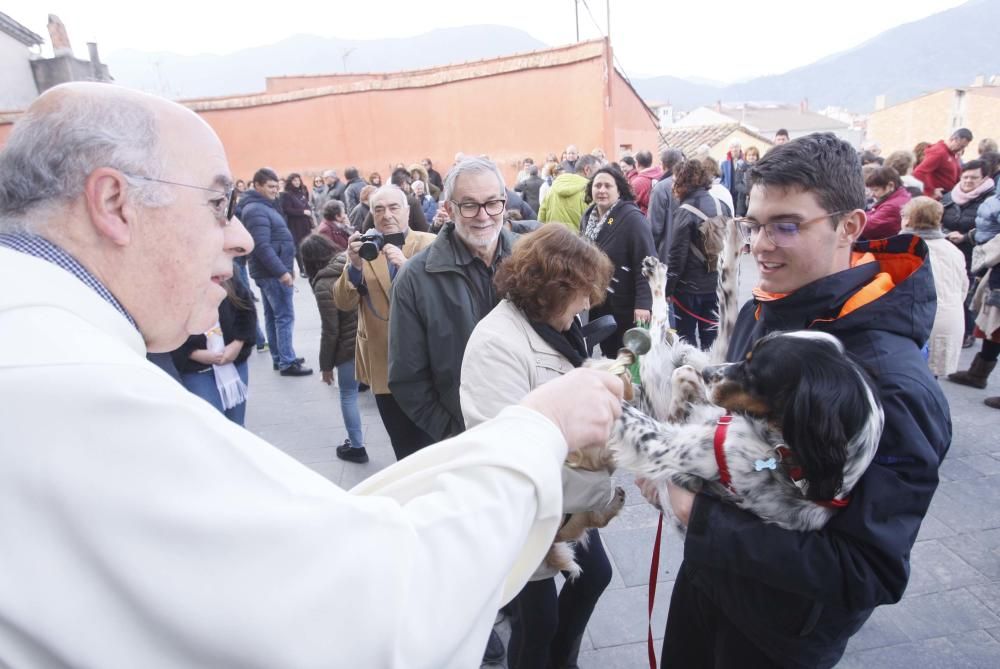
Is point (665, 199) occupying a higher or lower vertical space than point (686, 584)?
higher

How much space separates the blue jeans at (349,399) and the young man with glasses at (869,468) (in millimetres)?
3611

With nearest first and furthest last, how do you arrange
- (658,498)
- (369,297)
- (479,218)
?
(658,498), (479,218), (369,297)

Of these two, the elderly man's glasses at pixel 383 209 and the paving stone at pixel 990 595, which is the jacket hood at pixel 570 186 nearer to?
the elderly man's glasses at pixel 383 209

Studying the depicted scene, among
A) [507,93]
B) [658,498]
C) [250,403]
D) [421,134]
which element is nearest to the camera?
[658,498]

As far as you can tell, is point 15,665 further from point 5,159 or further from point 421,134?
point 421,134

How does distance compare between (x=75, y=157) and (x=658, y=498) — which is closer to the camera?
(x=75, y=157)

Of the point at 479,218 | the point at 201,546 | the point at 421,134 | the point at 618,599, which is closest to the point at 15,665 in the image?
the point at 201,546

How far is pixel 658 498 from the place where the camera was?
1.95m

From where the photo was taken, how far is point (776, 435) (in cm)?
167

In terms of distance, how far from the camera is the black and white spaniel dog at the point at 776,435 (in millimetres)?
1417

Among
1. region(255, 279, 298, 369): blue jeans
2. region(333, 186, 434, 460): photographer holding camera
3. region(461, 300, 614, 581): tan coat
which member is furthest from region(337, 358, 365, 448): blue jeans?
region(461, 300, 614, 581): tan coat

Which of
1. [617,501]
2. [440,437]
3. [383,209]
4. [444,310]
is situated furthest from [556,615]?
[383,209]

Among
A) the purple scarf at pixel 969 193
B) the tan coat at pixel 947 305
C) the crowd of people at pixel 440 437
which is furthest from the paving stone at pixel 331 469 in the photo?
the purple scarf at pixel 969 193

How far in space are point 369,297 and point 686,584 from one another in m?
A: 2.93
